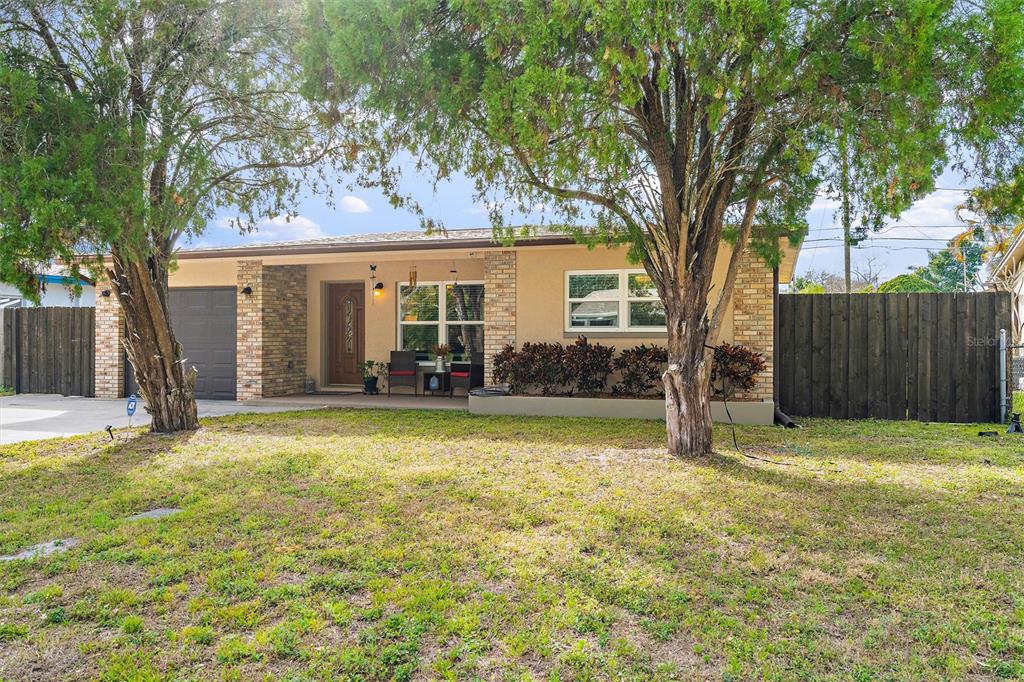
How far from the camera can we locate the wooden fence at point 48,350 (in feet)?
42.7

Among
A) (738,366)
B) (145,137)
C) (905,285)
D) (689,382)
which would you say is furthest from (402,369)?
(905,285)

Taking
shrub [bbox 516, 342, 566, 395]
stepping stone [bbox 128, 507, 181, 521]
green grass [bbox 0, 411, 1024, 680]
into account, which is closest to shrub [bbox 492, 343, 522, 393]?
shrub [bbox 516, 342, 566, 395]

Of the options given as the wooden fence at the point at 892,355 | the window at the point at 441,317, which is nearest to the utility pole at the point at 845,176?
the wooden fence at the point at 892,355

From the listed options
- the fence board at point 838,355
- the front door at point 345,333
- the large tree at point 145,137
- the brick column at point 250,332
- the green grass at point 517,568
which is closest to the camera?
the green grass at point 517,568

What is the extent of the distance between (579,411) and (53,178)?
22.7 feet

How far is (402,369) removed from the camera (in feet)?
41.0

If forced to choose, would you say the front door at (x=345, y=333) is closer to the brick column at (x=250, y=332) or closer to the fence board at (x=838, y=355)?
the brick column at (x=250, y=332)

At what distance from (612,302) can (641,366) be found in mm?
1220

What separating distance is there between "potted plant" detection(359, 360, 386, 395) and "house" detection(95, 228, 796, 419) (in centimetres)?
26

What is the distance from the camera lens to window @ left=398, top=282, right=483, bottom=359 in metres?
12.6

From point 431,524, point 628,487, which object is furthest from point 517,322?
point 431,524

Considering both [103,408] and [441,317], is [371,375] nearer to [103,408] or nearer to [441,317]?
[441,317]

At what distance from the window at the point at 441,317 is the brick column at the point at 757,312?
489cm

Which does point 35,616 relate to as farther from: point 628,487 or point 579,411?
point 579,411
